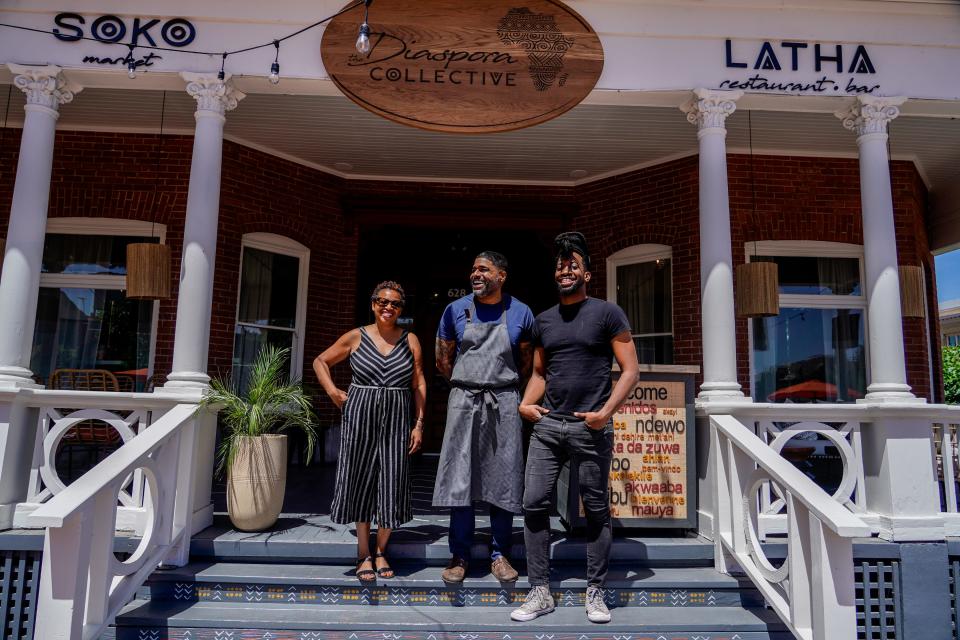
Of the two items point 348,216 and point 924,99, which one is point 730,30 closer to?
point 924,99

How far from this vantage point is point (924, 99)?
15.5 ft

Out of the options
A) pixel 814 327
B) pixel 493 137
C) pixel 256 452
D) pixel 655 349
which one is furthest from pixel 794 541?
pixel 493 137

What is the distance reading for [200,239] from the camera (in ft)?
14.2

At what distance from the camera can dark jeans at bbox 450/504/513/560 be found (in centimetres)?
341

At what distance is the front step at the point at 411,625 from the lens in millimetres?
3121

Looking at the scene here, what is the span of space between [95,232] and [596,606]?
20.8 ft

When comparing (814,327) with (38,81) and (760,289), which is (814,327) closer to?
(760,289)

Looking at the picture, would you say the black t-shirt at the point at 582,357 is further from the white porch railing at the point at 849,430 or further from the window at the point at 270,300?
the window at the point at 270,300

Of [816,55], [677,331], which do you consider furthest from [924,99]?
[677,331]

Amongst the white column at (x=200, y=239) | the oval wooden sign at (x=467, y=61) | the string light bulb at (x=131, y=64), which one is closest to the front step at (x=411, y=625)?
the white column at (x=200, y=239)

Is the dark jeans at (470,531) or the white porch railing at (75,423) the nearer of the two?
the dark jeans at (470,531)

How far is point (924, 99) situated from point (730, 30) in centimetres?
160

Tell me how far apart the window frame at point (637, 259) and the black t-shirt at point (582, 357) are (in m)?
3.84

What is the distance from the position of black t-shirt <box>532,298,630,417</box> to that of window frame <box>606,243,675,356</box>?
384cm
